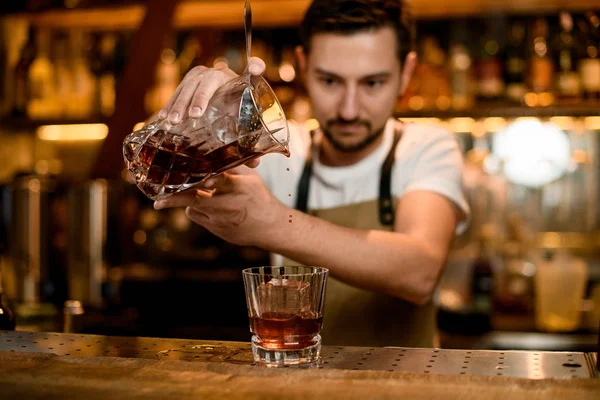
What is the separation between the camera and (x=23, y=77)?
3.96 metres

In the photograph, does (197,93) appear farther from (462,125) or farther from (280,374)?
(462,125)

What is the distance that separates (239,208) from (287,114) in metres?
2.34

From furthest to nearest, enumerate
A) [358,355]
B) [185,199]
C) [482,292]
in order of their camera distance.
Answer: [482,292], [185,199], [358,355]

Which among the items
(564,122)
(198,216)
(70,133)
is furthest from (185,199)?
(70,133)

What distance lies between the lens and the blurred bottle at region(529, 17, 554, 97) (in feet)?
11.5

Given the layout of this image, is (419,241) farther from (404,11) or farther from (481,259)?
(481,259)

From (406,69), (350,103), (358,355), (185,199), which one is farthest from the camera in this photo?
(406,69)

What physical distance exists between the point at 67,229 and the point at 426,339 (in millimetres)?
1497

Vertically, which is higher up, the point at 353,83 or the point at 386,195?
the point at 353,83

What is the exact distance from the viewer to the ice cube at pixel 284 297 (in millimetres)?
1077

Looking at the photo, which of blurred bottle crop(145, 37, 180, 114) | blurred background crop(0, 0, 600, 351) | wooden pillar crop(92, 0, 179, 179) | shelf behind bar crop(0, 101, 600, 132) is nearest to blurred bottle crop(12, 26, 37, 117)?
blurred background crop(0, 0, 600, 351)

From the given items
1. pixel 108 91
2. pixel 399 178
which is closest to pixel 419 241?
pixel 399 178

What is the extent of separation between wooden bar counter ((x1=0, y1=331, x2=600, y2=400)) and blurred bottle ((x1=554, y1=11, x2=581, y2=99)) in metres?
2.52

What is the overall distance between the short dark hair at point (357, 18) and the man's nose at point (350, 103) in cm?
13
